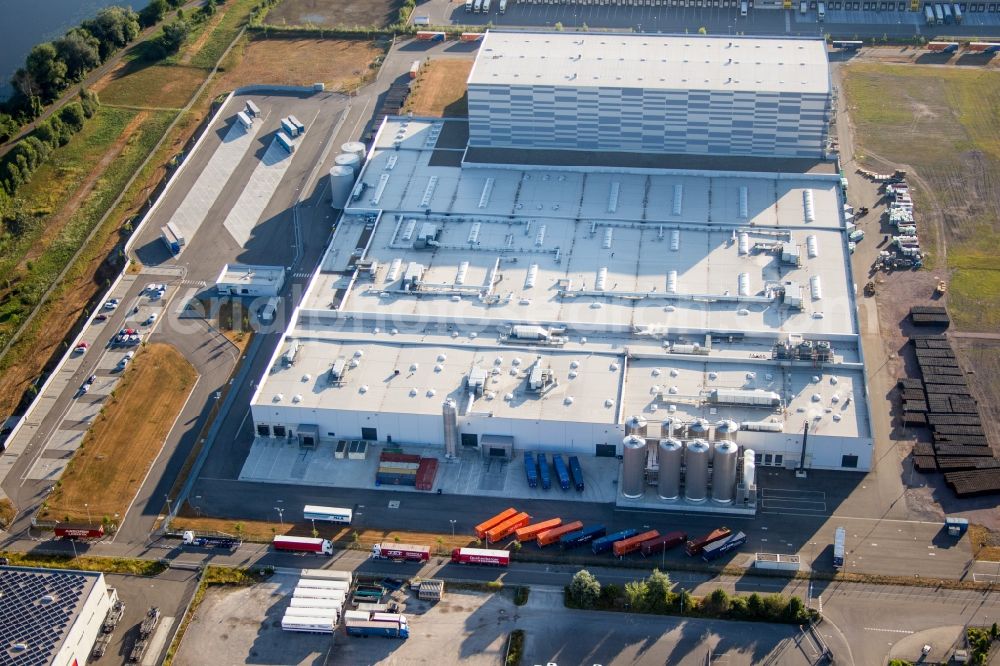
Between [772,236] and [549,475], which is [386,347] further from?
[772,236]

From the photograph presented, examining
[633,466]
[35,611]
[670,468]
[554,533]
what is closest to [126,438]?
[35,611]

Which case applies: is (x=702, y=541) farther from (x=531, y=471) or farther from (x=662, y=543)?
(x=531, y=471)

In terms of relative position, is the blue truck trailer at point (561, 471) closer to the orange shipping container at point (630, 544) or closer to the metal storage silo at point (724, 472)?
the orange shipping container at point (630, 544)

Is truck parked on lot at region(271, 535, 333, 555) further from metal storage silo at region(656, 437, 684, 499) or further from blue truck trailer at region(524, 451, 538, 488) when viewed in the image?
metal storage silo at region(656, 437, 684, 499)

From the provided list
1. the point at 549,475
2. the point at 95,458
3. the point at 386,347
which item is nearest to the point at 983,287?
the point at 549,475

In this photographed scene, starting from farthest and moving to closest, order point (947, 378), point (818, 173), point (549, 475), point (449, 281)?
point (818, 173)
point (449, 281)
point (947, 378)
point (549, 475)

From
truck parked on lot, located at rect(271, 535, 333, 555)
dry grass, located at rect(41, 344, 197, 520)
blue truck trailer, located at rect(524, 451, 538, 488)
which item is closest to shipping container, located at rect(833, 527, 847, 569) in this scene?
blue truck trailer, located at rect(524, 451, 538, 488)
